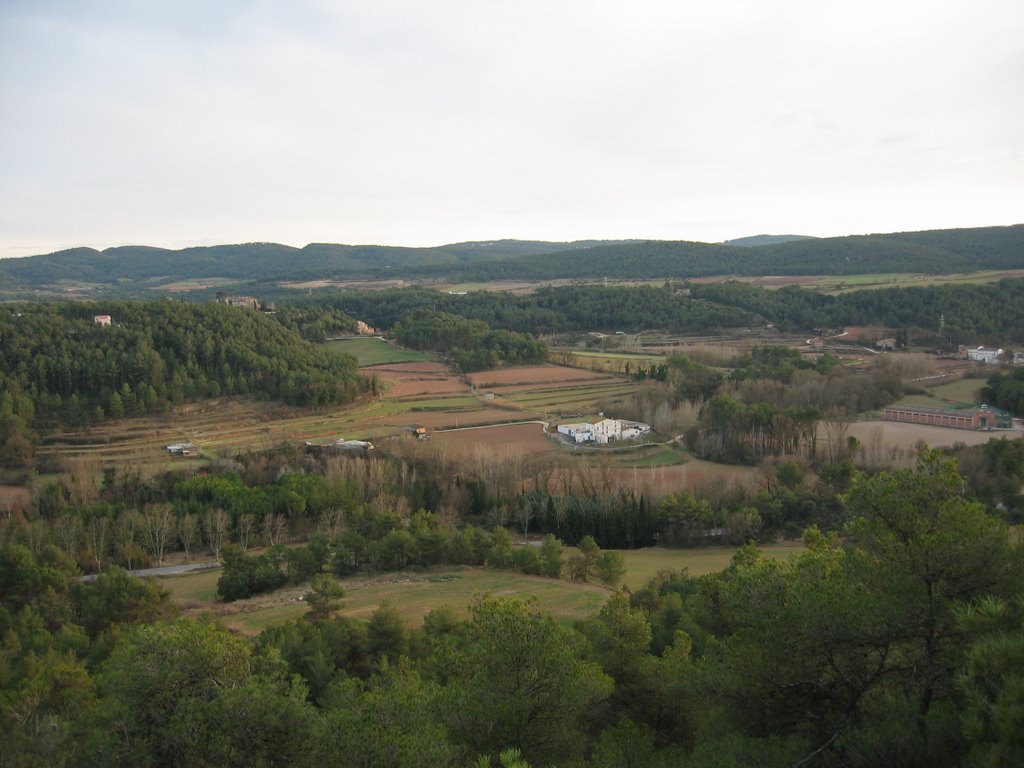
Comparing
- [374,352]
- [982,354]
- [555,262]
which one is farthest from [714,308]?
[555,262]

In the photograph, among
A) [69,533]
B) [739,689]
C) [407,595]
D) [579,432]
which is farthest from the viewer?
[579,432]

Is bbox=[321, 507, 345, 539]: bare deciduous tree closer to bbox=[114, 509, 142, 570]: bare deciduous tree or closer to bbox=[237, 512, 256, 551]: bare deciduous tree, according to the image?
bbox=[237, 512, 256, 551]: bare deciduous tree

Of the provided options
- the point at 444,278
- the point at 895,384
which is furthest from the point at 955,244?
the point at 444,278

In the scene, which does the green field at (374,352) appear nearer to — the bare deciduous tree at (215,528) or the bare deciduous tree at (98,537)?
the bare deciduous tree at (215,528)

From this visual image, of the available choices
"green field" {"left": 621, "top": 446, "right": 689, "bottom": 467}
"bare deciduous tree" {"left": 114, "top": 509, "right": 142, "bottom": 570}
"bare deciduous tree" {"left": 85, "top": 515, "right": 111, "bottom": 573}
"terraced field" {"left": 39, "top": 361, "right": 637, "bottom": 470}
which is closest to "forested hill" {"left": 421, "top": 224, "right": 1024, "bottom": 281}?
"terraced field" {"left": 39, "top": 361, "right": 637, "bottom": 470}

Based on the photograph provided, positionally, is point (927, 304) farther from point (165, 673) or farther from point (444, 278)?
point (444, 278)

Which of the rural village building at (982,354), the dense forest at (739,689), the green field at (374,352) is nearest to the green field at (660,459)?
the dense forest at (739,689)

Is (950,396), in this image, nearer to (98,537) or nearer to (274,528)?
(274,528)
